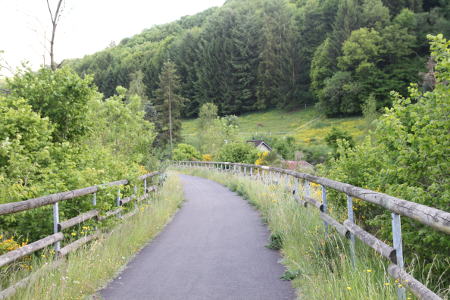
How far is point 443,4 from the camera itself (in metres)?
86.5

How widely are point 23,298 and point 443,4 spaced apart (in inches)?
4039

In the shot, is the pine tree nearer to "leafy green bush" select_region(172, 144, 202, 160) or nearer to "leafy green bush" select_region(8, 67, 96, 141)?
"leafy green bush" select_region(172, 144, 202, 160)

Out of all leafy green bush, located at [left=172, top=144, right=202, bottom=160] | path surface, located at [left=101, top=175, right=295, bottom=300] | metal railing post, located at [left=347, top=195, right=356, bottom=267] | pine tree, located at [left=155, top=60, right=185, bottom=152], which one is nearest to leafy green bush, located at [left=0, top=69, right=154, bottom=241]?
path surface, located at [left=101, top=175, right=295, bottom=300]

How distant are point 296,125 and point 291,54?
31294mm

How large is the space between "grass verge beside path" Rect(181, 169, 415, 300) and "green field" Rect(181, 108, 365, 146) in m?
51.5

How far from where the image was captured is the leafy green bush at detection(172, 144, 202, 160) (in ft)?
187

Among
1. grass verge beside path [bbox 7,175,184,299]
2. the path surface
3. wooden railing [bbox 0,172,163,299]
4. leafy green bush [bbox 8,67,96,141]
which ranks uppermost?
leafy green bush [bbox 8,67,96,141]

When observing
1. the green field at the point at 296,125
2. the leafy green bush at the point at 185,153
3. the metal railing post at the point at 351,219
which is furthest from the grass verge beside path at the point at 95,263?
the green field at the point at 296,125

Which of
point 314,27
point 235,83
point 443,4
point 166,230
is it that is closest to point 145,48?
point 235,83

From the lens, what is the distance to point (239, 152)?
31.4m

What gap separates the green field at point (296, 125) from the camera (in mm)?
65481

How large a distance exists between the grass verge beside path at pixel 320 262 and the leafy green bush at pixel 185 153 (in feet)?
156

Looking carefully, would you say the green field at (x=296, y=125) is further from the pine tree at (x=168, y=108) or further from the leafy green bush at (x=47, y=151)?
the leafy green bush at (x=47, y=151)

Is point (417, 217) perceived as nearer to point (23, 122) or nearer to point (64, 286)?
point (64, 286)
